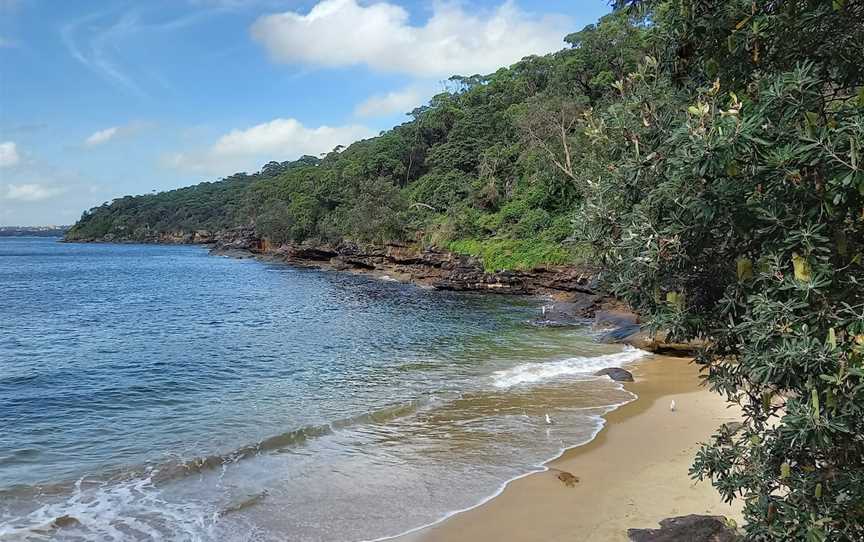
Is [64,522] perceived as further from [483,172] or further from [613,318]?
[483,172]

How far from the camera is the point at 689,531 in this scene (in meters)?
7.82

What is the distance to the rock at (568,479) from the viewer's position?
10602 mm

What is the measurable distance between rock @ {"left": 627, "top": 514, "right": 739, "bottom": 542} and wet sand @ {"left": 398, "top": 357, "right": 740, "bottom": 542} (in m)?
0.44

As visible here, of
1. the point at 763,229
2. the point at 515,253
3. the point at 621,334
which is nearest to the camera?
the point at 763,229

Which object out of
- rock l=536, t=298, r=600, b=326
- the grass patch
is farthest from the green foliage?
the grass patch

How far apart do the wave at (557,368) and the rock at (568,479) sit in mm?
6750

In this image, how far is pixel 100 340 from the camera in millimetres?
24922

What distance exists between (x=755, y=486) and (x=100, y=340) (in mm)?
26110

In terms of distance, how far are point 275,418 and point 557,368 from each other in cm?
972

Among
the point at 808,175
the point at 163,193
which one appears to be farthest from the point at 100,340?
the point at 163,193

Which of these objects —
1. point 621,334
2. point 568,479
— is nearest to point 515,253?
point 621,334

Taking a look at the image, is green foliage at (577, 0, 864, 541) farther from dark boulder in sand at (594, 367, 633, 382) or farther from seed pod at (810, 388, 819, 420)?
dark boulder in sand at (594, 367, 633, 382)

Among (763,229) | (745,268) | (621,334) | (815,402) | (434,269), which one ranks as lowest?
(621,334)

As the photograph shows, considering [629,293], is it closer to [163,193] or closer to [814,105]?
[814,105]
